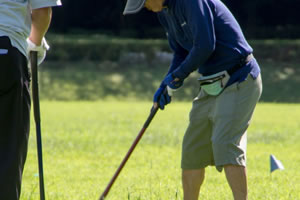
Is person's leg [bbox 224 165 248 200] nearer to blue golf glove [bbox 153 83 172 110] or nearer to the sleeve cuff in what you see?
blue golf glove [bbox 153 83 172 110]

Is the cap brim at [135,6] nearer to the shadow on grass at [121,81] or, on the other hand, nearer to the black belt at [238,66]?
the black belt at [238,66]

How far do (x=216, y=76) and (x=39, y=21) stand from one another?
115 cm

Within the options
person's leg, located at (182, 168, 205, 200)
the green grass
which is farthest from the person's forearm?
the green grass

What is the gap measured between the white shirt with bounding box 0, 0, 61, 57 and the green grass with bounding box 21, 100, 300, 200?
1688mm

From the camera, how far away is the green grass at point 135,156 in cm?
562

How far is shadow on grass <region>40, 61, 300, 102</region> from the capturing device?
1906 cm

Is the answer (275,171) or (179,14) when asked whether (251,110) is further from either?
(275,171)

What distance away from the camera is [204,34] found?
385 centimetres

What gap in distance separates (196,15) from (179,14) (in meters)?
0.17

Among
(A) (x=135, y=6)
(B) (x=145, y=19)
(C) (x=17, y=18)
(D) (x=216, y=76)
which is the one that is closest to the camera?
(C) (x=17, y=18)

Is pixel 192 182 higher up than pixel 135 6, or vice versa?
pixel 135 6

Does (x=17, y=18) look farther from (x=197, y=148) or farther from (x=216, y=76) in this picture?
(x=197, y=148)

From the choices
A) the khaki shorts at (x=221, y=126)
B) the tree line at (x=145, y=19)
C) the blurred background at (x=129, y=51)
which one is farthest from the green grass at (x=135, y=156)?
the tree line at (x=145, y=19)

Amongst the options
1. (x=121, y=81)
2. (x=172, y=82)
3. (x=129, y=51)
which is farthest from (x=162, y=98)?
(x=129, y=51)
